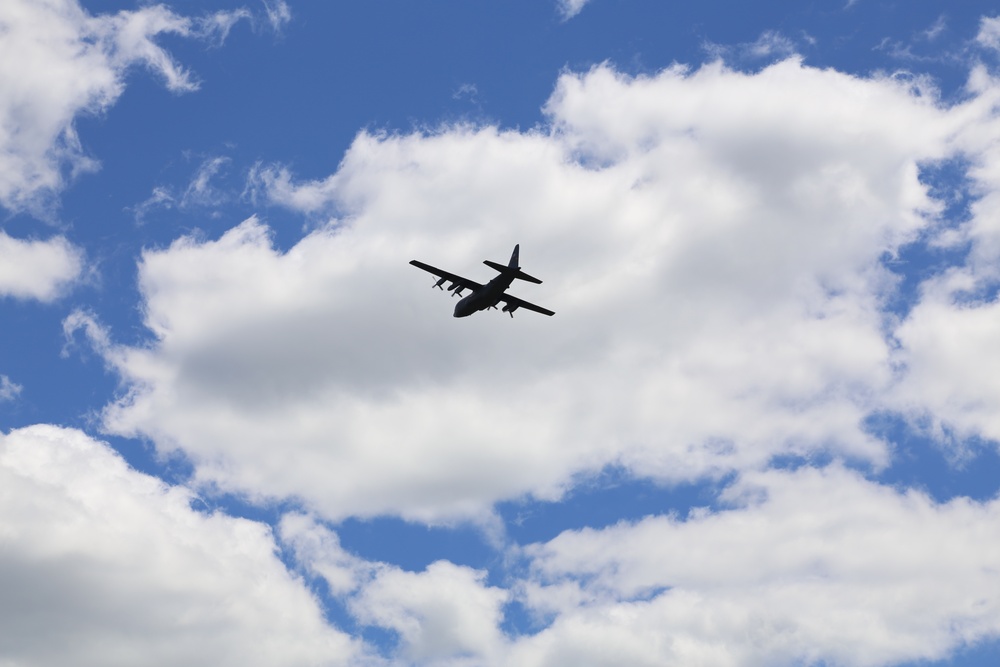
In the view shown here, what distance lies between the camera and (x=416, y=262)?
115 meters

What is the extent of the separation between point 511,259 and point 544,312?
565 inches

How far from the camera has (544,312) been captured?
401 ft

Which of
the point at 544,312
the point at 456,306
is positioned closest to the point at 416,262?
the point at 456,306

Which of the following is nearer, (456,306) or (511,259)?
(511,259)

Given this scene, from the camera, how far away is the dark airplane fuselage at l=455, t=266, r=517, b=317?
10894cm

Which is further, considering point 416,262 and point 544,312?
point 544,312

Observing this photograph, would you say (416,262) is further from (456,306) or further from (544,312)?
(544,312)

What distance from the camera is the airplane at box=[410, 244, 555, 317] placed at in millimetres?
108000

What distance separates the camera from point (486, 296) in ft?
370

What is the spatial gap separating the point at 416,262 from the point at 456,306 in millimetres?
6490

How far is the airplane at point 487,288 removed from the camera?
354 ft

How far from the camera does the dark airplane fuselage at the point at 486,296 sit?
109m

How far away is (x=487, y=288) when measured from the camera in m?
112

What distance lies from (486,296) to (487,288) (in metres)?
0.96
